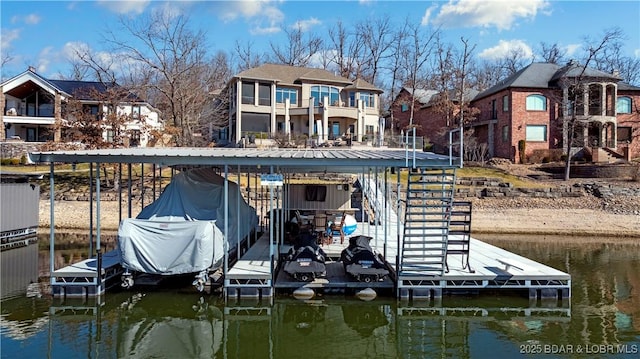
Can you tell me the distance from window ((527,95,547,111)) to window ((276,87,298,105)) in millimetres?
17560

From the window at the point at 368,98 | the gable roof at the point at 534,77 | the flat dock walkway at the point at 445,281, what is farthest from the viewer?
the window at the point at 368,98

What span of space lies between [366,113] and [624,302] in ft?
103

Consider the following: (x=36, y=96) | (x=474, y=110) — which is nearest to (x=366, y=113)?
(x=474, y=110)

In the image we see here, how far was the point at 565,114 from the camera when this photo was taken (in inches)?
1318

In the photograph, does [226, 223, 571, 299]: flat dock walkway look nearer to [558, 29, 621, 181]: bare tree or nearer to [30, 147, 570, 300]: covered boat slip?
[30, 147, 570, 300]: covered boat slip

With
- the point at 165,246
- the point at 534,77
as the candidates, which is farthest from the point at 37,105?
the point at 534,77

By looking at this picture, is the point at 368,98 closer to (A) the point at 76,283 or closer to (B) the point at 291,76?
(B) the point at 291,76

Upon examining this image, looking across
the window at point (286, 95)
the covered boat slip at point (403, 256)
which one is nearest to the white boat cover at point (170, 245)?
the covered boat slip at point (403, 256)

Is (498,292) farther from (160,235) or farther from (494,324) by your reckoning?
(160,235)

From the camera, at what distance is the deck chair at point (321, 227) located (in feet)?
48.3

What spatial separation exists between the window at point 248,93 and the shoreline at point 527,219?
1635 centimetres

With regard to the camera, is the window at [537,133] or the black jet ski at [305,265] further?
the window at [537,133]

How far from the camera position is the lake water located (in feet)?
26.9

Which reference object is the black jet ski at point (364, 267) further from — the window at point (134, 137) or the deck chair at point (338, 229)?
the window at point (134, 137)
